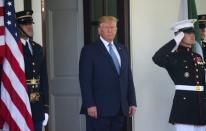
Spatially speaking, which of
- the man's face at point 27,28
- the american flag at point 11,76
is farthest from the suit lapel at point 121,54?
the american flag at point 11,76

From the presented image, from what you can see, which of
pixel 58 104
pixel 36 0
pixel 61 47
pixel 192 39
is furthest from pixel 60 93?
pixel 192 39

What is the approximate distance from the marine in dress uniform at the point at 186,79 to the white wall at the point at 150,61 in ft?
3.07

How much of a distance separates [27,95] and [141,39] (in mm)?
1943

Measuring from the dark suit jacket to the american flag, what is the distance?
0.64 metres

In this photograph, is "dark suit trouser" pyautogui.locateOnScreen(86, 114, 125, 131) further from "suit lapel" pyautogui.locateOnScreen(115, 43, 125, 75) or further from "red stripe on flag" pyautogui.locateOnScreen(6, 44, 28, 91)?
"red stripe on flag" pyautogui.locateOnScreen(6, 44, 28, 91)

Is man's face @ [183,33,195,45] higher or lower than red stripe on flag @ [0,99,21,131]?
higher

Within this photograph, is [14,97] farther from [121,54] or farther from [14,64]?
[121,54]

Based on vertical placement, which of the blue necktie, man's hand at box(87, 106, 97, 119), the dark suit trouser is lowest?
the dark suit trouser

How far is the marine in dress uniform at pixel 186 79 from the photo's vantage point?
4262mm

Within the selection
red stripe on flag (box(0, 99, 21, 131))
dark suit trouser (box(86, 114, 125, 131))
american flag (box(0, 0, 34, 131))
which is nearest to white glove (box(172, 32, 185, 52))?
dark suit trouser (box(86, 114, 125, 131))

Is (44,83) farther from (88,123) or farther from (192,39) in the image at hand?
(192,39)

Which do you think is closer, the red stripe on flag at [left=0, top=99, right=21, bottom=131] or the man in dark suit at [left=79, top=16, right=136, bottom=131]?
the red stripe on flag at [left=0, top=99, right=21, bottom=131]

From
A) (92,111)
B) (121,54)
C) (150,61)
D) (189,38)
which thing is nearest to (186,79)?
(189,38)

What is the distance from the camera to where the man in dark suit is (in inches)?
160
